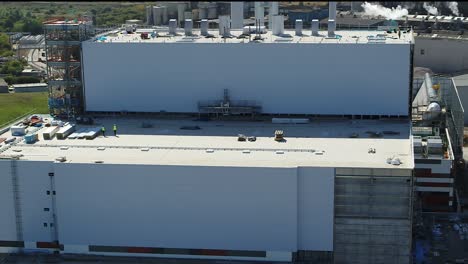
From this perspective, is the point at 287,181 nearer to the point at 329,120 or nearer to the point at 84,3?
the point at 329,120

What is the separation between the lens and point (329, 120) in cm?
3709

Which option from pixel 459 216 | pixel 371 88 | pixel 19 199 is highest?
pixel 371 88

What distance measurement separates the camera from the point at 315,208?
29375 mm

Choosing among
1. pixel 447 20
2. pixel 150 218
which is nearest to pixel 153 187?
pixel 150 218

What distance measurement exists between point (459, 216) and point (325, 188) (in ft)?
34.0

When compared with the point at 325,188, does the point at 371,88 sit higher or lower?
higher

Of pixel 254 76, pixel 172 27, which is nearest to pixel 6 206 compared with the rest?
pixel 254 76

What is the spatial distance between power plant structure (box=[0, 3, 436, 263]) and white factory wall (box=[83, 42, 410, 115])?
57mm

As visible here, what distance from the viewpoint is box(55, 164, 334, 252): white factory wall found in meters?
29.4

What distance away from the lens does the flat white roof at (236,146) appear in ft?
99.9

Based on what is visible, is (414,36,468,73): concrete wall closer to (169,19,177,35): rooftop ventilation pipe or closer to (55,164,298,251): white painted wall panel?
(169,19,177,35): rooftop ventilation pipe

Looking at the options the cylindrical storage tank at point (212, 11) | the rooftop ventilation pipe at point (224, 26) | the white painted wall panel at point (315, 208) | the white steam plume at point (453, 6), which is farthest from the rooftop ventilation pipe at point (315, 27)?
the cylindrical storage tank at point (212, 11)

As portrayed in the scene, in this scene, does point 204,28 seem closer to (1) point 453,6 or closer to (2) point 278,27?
(2) point 278,27

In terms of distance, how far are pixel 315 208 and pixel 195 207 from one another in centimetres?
463
